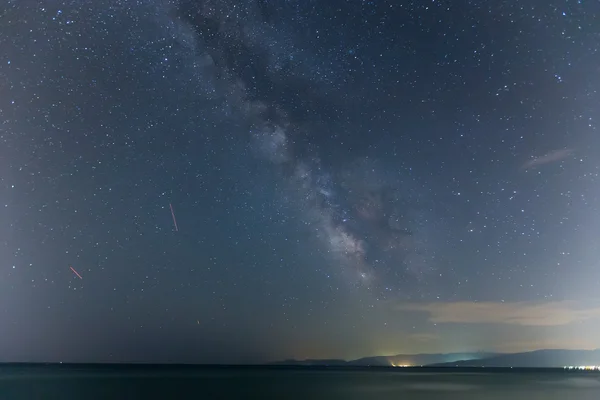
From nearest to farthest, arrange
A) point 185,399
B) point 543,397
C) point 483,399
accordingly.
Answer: point 185,399 < point 483,399 < point 543,397

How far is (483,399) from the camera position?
4256 cm

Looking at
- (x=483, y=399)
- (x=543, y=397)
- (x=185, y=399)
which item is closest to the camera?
(x=185, y=399)

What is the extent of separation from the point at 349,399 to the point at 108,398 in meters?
17.8

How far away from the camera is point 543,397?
45781 millimetres

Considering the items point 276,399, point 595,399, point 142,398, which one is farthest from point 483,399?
point 142,398

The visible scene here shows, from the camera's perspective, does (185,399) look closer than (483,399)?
Yes

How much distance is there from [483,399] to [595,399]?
31.6 ft

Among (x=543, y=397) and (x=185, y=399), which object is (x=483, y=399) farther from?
(x=185, y=399)

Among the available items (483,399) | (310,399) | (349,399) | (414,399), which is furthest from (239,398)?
(483,399)

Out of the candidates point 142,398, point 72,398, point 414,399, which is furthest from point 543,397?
point 72,398

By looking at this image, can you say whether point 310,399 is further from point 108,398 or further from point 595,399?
point 595,399

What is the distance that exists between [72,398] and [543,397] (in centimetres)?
3973

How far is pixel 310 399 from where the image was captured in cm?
3894

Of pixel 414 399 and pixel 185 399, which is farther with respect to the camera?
pixel 414 399
